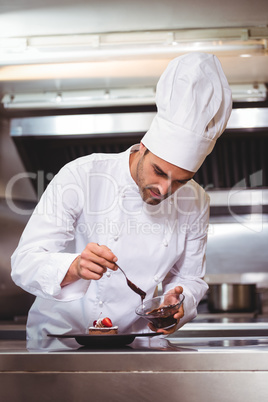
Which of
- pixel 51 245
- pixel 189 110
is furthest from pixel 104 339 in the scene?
pixel 189 110

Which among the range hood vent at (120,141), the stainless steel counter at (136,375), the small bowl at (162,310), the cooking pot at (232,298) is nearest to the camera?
the stainless steel counter at (136,375)

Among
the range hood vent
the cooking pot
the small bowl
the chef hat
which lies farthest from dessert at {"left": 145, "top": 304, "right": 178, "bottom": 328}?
the range hood vent

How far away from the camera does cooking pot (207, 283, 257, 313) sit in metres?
3.36

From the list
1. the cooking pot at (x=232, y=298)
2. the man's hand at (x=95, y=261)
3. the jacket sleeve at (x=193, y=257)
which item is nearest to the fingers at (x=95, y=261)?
the man's hand at (x=95, y=261)

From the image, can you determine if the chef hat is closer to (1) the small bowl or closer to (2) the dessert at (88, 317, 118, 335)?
(1) the small bowl

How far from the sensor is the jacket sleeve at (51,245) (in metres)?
1.54

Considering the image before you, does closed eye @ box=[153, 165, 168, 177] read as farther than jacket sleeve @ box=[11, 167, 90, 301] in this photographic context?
Yes

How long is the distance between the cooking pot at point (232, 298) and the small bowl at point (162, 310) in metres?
1.83

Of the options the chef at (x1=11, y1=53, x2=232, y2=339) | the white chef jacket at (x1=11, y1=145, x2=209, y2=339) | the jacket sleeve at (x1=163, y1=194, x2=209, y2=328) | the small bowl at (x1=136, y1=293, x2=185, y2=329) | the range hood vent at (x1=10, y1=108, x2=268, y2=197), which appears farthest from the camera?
the range hood vent at (x1=10, y1=108, x2=268, y2=197)

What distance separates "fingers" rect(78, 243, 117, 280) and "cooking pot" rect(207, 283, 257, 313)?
204cm

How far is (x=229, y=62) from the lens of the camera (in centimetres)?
303

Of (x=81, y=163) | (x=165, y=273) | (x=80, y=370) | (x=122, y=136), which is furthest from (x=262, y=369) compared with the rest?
(x=122, y=136)

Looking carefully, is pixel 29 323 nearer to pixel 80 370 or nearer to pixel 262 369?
pixel 80 370

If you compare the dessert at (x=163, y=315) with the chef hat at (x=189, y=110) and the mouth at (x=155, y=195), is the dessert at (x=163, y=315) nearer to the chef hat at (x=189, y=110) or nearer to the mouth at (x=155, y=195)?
the mouth at (x=155, y=195)
